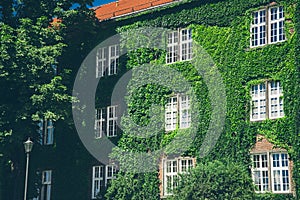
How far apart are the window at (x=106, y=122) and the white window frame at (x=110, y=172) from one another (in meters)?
1.71

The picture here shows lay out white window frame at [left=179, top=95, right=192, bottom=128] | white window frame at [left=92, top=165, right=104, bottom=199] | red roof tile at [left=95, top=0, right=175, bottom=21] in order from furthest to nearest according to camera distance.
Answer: red roof tile at [left=95, top=0, right=175, bottom=21], white window frame at [left=92, top=165, right=104, bottom=199], white window frame at [left=179, top=95, right=192, bottom=128]

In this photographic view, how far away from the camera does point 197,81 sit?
30609 millimetres

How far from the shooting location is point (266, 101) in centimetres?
2836

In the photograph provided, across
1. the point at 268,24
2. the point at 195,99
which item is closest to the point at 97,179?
the point at 195,99

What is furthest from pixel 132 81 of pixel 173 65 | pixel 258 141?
pixel 258 141

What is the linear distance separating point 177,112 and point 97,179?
6044 mm

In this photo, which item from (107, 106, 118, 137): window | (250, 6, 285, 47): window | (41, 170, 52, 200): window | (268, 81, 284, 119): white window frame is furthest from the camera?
(41, 170, 52, 200): window

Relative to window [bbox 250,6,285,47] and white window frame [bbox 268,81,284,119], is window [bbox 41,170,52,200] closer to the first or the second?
white window frame [bbox 268,81,284,119]

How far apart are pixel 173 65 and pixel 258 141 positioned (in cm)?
630

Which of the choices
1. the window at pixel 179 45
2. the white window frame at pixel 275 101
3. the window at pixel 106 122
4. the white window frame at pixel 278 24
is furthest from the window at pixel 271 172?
the window at pixel 106 122

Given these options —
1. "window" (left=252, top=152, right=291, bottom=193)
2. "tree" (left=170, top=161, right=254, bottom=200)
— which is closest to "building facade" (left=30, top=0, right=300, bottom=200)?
"window" (left=252, top=152, right=291, bottom=193)

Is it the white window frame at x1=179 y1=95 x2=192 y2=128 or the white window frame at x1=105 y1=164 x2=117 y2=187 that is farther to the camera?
the white window frame at x1=105 y1=164 x2=117 y2=187

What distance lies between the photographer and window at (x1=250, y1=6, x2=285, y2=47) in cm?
2891

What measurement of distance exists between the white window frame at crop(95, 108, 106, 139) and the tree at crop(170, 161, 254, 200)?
24.6 feet
